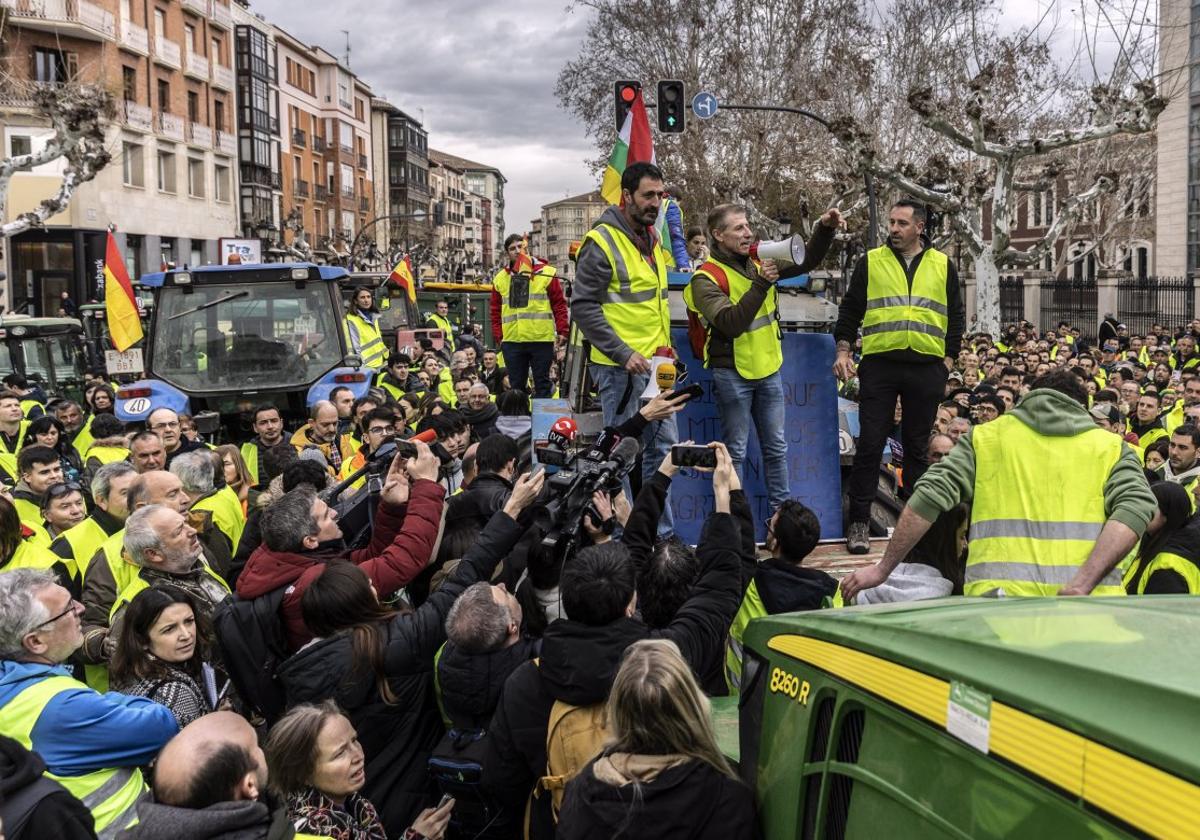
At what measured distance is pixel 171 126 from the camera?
46.5 m

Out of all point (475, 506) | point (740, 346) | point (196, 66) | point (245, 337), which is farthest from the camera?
point (196, 66)

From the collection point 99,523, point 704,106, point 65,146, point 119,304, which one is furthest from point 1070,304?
point 99,523

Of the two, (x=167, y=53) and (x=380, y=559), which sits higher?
(x=167, y=53)

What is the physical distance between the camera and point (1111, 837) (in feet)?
4.96

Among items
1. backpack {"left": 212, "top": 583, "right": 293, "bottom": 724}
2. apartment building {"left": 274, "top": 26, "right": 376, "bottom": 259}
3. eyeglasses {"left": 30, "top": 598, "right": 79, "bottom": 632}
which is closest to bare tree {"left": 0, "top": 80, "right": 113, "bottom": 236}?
backpack {"left": 212, "top": 583, "right": 293, "bottom": 724}

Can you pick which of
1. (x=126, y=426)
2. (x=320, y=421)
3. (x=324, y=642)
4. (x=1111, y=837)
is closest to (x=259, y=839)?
(x=324, y=642)

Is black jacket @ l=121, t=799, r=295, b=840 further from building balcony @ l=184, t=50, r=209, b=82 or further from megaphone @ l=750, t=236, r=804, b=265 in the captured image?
building balcony @ l=184, t=50, r=209, b=82

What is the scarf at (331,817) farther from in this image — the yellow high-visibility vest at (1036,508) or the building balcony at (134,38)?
the building balcony at (134,38)

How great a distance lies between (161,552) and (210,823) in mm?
2181

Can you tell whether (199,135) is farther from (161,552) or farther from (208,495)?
(161,552)

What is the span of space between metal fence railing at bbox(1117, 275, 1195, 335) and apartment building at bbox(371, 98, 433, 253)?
189 feet

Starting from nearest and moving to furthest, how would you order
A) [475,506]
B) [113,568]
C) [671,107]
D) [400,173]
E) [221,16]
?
1. [113,568]
2. [475,506]
3. [671,107]
4. [221,16]
5. [400,173]

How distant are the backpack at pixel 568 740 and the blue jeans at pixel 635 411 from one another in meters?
2.72

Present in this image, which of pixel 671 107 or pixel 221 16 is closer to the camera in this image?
pixel 671 107
